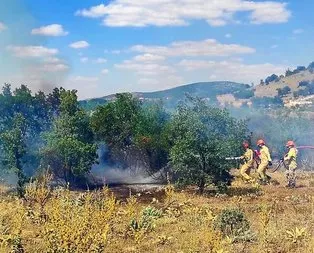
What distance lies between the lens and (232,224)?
52.9ft

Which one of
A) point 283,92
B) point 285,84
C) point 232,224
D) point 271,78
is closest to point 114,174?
point 232,224

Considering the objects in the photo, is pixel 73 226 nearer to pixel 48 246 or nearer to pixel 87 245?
pixel 87 245

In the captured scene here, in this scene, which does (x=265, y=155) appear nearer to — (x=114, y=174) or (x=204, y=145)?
(x=204, y=145)

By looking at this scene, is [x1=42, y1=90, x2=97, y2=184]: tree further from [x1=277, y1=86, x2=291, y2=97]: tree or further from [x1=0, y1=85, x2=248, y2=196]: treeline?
[x1=277, y1=86, x2=291, y2=97]: tree

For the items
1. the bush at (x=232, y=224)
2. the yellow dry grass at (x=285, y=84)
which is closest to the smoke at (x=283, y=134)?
the bush at (x=232, y=224)

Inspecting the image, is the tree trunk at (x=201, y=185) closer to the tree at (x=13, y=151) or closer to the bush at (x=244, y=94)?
the tree at (x=13, y=151)

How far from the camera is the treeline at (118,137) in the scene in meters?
28.3

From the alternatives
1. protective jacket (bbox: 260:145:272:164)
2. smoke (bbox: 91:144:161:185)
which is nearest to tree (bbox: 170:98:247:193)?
protective jacket (bbox: 260:145:272:164)

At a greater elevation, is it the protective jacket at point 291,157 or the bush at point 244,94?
the bush at point 244,94

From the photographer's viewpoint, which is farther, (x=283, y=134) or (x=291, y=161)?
(x=283, y=134)

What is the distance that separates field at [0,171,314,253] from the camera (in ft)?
33.7

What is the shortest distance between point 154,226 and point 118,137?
22479mm

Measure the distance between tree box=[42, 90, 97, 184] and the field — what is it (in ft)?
34.0

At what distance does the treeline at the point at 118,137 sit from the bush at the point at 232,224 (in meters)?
11.1
